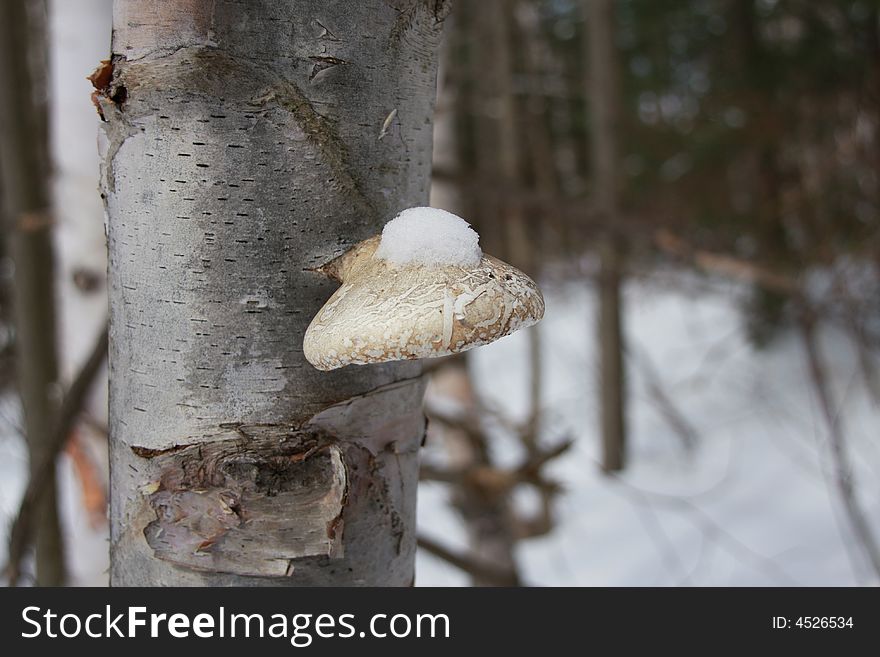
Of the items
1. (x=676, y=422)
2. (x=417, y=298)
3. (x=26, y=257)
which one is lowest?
(x=417, y=298)

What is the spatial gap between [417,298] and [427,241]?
0.05 meters

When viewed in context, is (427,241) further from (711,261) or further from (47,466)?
(711,261)

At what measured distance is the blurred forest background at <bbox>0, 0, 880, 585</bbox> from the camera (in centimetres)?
Answer: 189

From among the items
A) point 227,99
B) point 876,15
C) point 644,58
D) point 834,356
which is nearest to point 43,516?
point 227,99

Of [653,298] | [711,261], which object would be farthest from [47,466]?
[653,298]

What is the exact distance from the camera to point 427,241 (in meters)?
0.51

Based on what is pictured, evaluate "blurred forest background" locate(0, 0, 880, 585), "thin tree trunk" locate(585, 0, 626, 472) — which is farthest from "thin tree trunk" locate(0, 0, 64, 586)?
"thin tree trunk" locate(585, 0, 626, 472)

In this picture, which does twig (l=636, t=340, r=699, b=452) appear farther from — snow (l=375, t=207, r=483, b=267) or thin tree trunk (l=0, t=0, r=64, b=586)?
snow (l=375, t=207, r=483, b=267)

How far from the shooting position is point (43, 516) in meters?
1.33

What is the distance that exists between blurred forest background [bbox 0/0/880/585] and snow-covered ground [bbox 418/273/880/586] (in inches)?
0.8

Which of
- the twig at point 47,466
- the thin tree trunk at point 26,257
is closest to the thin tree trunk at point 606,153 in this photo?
the thin tree trunk at point 26,257

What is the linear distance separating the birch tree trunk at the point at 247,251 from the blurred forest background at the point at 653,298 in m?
0.80

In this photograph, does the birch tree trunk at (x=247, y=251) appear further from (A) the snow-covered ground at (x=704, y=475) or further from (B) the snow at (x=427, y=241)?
(A) the snow-covered ground at (x=704, y=475)

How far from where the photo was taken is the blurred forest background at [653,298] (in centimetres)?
189
